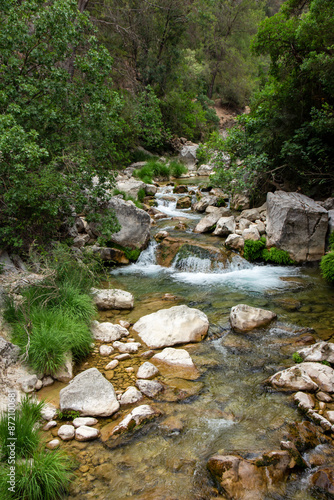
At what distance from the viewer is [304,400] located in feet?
11.5

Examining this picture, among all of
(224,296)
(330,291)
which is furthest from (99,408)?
(330,291)

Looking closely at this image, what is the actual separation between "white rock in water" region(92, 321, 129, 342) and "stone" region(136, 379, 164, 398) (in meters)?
1.20

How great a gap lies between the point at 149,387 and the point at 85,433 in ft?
3.01

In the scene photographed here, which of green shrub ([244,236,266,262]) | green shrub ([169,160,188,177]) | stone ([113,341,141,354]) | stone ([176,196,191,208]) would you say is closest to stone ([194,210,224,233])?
green shrub ([244,236,266,262])

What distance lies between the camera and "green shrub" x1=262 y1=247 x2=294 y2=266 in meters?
8.44

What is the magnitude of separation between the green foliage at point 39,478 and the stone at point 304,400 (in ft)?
7.94

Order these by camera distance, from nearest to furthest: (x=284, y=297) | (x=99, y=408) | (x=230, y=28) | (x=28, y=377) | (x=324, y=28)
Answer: (x=99, y=408), (x=28, y=377), (x=284, y=297), (x=324, y=28), (x=230, y=28)

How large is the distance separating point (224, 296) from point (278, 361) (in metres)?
2.50

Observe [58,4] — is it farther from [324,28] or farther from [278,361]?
[278,361]

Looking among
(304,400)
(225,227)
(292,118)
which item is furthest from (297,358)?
(292,118)

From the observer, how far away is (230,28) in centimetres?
3419

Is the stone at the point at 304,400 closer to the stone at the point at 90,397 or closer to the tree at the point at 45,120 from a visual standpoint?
the stone at the point at 90,397

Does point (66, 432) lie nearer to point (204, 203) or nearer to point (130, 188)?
point (130, 188)

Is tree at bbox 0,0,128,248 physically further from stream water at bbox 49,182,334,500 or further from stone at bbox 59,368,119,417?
stone at bbox 59,368,119,417
